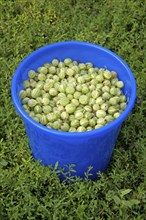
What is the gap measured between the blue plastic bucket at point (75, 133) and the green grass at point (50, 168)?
9 cm

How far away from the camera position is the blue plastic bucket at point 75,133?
1907 millimetres

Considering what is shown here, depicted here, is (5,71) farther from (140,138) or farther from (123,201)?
(123,201)

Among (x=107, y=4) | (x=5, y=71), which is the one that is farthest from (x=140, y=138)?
(x=107, y=4)

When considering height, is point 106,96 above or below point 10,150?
above

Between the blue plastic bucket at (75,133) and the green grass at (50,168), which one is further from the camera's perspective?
the green grass at (50,168)

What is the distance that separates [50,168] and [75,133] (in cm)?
43

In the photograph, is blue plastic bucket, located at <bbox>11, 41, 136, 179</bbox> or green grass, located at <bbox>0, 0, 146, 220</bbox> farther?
Result: green grass, located at <bbox>0, 0, 146, 220</bbox>

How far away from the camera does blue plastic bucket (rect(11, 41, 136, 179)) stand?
191cm

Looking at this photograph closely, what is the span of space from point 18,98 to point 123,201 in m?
0.74

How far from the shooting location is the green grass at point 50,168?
2.14 metres

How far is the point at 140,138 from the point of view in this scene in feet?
7.92

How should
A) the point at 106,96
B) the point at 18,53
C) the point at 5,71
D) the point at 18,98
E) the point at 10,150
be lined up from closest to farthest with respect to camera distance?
the point at 18,98
the point at 106,96
the point at 10,150
the point at 5,71
the point at 18,53

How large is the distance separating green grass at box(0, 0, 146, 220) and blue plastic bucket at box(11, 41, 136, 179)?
9 cm

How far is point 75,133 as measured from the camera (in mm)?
1866
